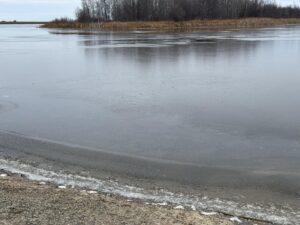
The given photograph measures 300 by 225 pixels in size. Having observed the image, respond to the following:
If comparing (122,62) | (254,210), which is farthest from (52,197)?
(122,62)

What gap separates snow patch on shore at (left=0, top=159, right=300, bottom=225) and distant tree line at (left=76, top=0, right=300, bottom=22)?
74.1m

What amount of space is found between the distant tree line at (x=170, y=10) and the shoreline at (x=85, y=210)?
7511cm

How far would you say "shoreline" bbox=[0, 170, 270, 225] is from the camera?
3996 millimetres

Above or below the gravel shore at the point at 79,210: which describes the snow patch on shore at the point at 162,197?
below

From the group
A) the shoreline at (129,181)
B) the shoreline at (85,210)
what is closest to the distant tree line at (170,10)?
the shoreline at (129,181)

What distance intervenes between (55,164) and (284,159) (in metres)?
3.57

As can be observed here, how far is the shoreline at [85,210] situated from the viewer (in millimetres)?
3996

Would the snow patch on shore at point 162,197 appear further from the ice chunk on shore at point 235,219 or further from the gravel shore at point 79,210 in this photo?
the gravel shore at point 79,210

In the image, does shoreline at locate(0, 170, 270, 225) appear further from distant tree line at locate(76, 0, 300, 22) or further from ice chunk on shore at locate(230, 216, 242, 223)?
distant tree line at locate(76, 0, 300, 22)

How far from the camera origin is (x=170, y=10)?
3164 inches

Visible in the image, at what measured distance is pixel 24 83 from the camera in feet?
43.1

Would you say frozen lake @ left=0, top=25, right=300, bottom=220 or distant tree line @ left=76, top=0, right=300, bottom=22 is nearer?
frozen lake @ left=0, top=25, right=300, bottom=220

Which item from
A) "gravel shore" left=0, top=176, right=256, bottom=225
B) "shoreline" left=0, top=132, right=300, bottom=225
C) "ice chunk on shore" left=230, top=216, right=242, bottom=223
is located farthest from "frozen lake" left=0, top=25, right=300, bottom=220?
"gravel shore" left=0, top=176, right=256, bottom=225

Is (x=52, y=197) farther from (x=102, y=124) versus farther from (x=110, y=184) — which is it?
(x=102, y=124)
